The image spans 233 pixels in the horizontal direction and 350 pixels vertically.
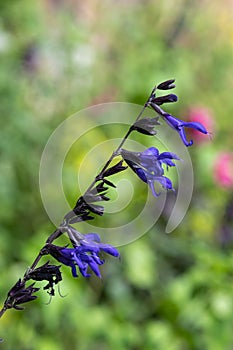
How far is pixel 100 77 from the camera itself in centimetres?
404

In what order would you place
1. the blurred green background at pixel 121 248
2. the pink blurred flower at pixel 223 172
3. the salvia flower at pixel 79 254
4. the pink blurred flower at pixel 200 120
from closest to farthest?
the salvia flower at pixel 79 254 < the blurred green background at pixel 121 248 < the pink blurred flower at pixel 223 172 < the pink blurred flower at pixel 200 120

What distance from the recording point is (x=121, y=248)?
2.95 meters

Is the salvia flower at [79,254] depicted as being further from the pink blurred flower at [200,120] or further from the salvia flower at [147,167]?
the pink blurred flower at [200,120]

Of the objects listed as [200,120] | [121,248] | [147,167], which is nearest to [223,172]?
[200,120]

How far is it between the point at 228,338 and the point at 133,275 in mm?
510

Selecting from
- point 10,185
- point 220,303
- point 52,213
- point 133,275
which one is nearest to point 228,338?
point 220,303

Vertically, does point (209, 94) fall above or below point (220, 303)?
above

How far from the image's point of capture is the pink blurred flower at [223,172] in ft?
10.3

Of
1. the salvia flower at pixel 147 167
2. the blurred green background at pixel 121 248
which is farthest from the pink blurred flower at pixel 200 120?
the salvia flower at pixel 147 167

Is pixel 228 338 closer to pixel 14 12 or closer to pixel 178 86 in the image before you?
pixel 178 86

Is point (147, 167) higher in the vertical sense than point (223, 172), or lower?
higher

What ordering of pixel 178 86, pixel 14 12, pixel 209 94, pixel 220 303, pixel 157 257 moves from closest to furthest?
pixel 220 303 → pixel 157 257 → pixel 14 12 → pixel 178 86 → pixel 209 94

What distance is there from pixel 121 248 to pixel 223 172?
2.11 feet

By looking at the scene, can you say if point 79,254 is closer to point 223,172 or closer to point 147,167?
point 147,167
